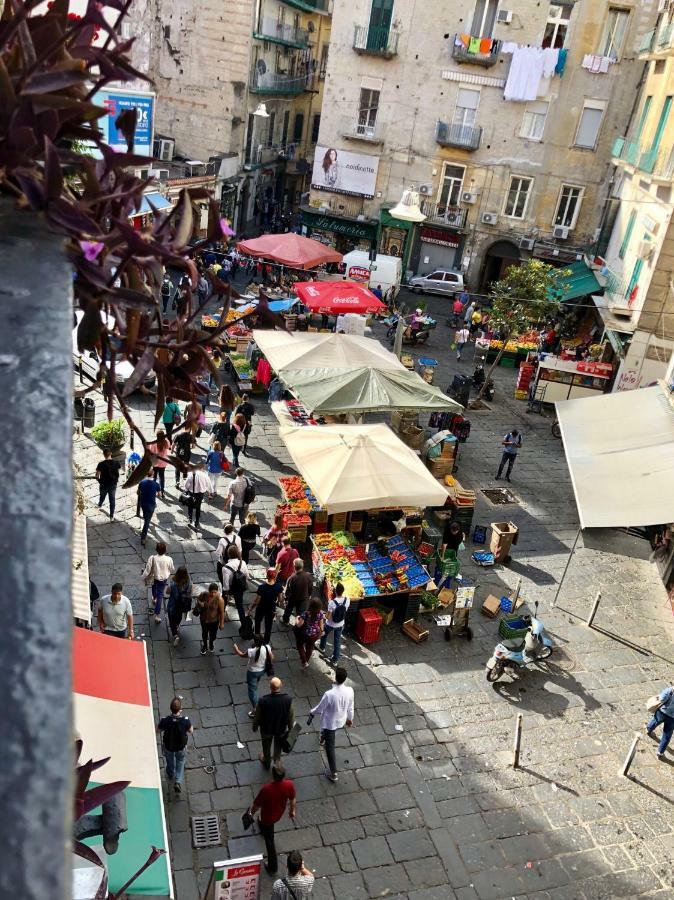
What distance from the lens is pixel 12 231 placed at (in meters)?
1.92

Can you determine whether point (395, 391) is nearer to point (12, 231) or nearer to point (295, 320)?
point (295, 320)

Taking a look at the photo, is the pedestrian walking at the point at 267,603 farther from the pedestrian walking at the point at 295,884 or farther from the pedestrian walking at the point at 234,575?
the pedestrian walking at the point at 295,884

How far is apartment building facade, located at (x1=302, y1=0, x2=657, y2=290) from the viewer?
30250mm

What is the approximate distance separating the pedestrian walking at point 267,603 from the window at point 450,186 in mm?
26645

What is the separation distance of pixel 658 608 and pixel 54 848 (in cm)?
1380

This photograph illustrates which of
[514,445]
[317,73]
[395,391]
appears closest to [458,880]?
[395,391]

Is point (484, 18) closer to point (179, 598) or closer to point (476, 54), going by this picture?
point (476, 54)

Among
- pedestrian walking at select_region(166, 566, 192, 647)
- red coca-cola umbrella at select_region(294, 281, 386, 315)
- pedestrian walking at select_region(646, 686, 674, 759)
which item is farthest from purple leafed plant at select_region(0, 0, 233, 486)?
red coca-cola umbrella at select_region(294, 281, 386, 315)

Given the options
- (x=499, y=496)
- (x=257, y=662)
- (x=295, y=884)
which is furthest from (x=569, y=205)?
(x=295, y=884)

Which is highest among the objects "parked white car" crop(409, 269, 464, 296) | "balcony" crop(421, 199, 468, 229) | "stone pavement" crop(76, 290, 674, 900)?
"balcony" crop(421, 199, 468, 229)

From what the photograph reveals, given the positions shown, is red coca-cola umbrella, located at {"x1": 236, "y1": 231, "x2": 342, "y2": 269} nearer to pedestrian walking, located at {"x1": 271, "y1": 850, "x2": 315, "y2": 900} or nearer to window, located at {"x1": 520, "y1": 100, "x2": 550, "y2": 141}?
window, located at {"x1": 520, "y1": 100, "x2": 550, "y2": 141}

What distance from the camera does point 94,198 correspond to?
2.38 metres

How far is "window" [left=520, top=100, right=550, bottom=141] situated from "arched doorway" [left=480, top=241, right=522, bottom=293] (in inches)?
173

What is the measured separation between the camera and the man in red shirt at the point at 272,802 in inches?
285
